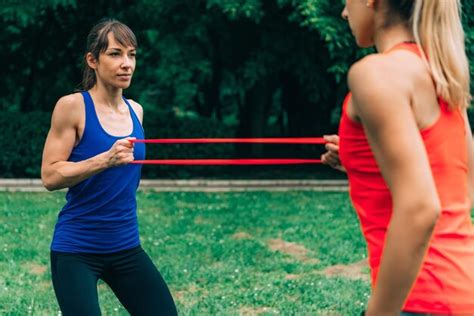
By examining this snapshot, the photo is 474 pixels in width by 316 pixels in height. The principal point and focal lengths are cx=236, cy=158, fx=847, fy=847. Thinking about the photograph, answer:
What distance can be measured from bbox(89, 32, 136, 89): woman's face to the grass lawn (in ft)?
9.71

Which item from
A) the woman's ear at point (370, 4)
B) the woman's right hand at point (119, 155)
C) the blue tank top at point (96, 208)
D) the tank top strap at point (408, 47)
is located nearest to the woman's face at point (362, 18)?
the woman's ear at point (370, 4)

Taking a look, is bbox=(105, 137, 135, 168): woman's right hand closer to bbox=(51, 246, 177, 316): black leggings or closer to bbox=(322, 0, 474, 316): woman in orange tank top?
bbox=(51, 246, 177, 316): black leggings

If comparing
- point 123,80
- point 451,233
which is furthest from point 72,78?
point 451,233

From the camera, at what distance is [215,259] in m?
8.99

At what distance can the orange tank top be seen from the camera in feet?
6.66

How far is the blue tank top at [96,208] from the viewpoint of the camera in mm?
3814

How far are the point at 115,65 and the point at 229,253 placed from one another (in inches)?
210

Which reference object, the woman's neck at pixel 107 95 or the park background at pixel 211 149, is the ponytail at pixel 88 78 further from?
the park background at pixel 211 149

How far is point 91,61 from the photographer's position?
13.9 ft

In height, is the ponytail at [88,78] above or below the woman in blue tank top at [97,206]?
above

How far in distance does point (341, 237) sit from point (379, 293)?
838 centimetres

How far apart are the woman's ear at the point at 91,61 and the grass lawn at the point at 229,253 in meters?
2.92

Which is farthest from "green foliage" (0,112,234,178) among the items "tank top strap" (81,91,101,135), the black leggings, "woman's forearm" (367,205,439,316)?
"woman's forearm" (367,205,439,316)

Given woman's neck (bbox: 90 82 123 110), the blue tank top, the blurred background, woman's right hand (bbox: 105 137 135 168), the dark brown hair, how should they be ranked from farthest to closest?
the blurred background → the dark brown hair → woman's neck (bbox: 90 82 123 110) → the blue tank top → woman's right hand (bbox: 105 137 135 168)
